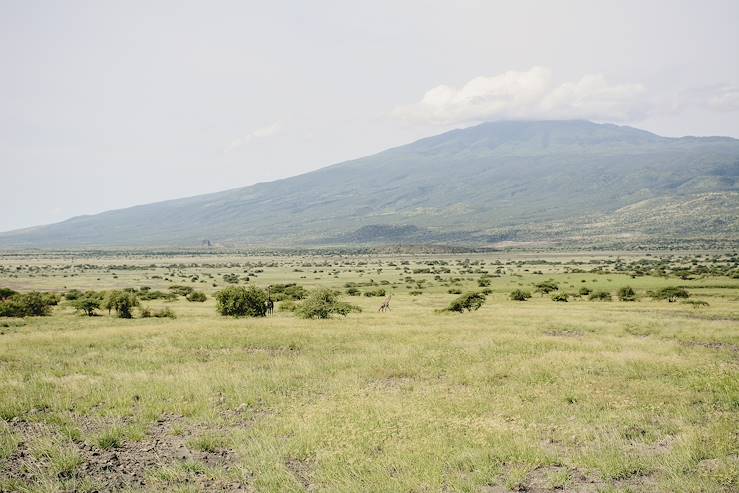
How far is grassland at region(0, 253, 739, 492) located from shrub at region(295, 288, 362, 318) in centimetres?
891

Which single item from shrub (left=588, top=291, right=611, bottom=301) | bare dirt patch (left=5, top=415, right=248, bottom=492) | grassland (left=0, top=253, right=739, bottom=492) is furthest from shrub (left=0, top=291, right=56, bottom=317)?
shrub (left=588, top=291, right=611, bottom=301)

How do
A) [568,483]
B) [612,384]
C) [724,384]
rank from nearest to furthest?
1. [568,483]
2. [724,384]
3. [612,384]

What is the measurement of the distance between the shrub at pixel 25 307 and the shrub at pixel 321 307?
1745 cm

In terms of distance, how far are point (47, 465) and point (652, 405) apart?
1282 cm

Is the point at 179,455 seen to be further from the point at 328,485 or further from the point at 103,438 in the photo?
the point at 328,485

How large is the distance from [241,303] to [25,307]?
1408 centimetres

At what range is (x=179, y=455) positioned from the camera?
34.1 feet

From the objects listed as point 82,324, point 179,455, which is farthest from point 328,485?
point 82,324

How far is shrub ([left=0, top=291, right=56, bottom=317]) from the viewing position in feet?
113

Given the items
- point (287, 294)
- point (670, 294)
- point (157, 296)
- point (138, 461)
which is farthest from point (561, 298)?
point (138, 461)

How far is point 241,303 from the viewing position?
3641cm

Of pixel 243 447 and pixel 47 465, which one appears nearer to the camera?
pixel 47 465

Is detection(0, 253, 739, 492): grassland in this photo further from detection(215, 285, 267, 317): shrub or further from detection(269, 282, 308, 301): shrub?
detection(269, 282, 308, 301): shrub

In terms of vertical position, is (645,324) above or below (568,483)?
below
